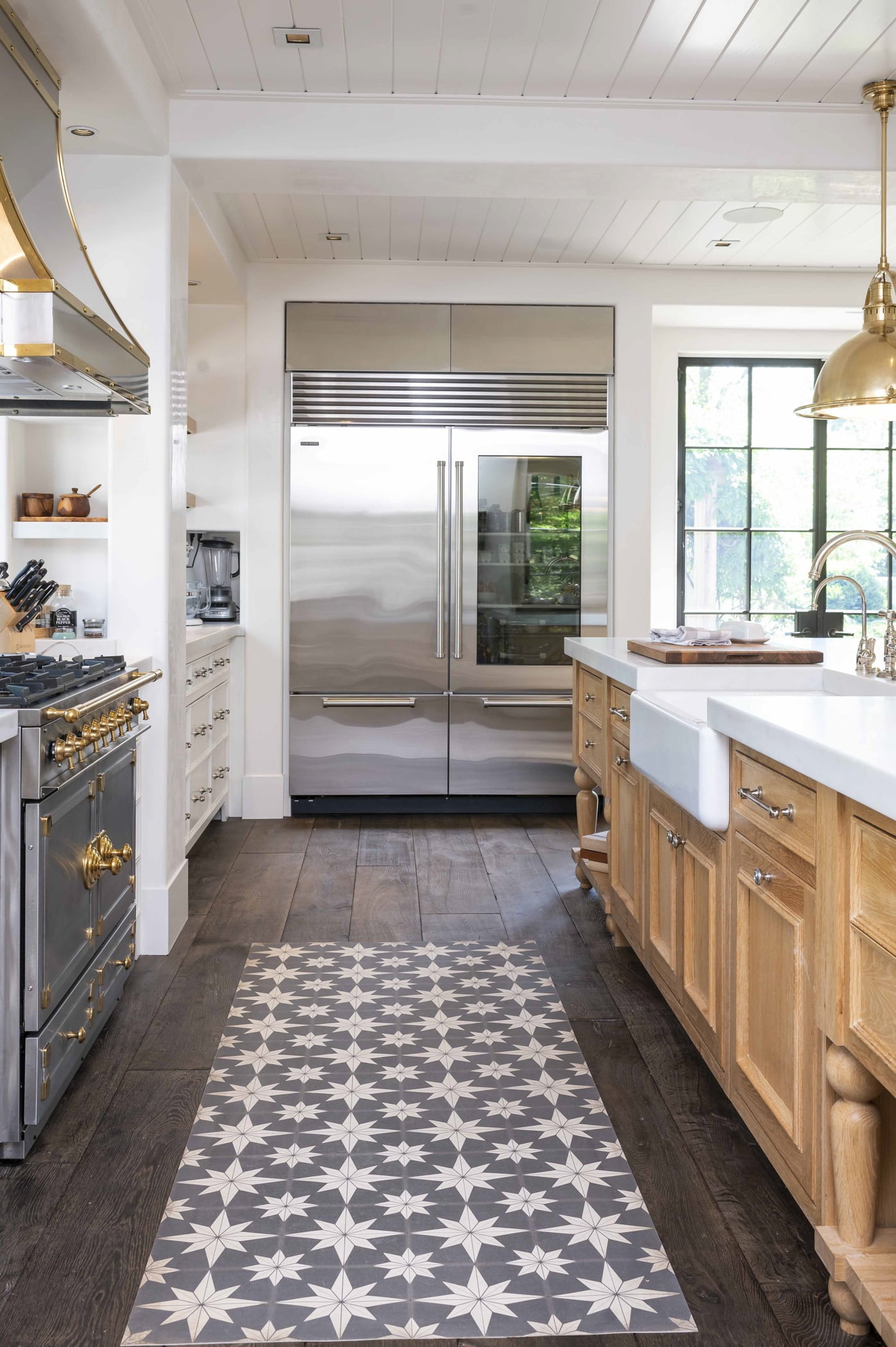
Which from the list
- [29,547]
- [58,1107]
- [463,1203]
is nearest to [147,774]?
[29,547]

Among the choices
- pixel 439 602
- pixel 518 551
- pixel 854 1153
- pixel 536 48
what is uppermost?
pixel 536 48

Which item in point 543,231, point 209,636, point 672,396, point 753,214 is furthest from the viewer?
point 672,396

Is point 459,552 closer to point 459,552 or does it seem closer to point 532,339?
point 459,552

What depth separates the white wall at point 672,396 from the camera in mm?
5504

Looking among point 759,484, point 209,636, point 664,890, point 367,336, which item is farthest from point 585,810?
point 759,484

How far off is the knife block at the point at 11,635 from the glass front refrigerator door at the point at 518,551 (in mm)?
2433

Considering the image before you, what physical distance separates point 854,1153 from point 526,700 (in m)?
3.59

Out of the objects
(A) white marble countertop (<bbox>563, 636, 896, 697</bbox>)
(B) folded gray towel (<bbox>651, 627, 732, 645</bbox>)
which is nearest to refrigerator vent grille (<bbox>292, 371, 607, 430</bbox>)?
(B) folded gray towel (<bbox>651, 627, 732, 645</bbox>)

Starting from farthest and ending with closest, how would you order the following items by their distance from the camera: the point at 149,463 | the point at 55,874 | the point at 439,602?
the point at 439,602 → the point at 149,463 → the point at 55,874

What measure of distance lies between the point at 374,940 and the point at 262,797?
1877mm

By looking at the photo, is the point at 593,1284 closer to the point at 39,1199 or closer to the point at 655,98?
the point at 39,1199

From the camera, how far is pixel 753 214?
3975mm

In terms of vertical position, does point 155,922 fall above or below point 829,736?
below

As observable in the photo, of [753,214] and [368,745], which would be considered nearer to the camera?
[753,214]
